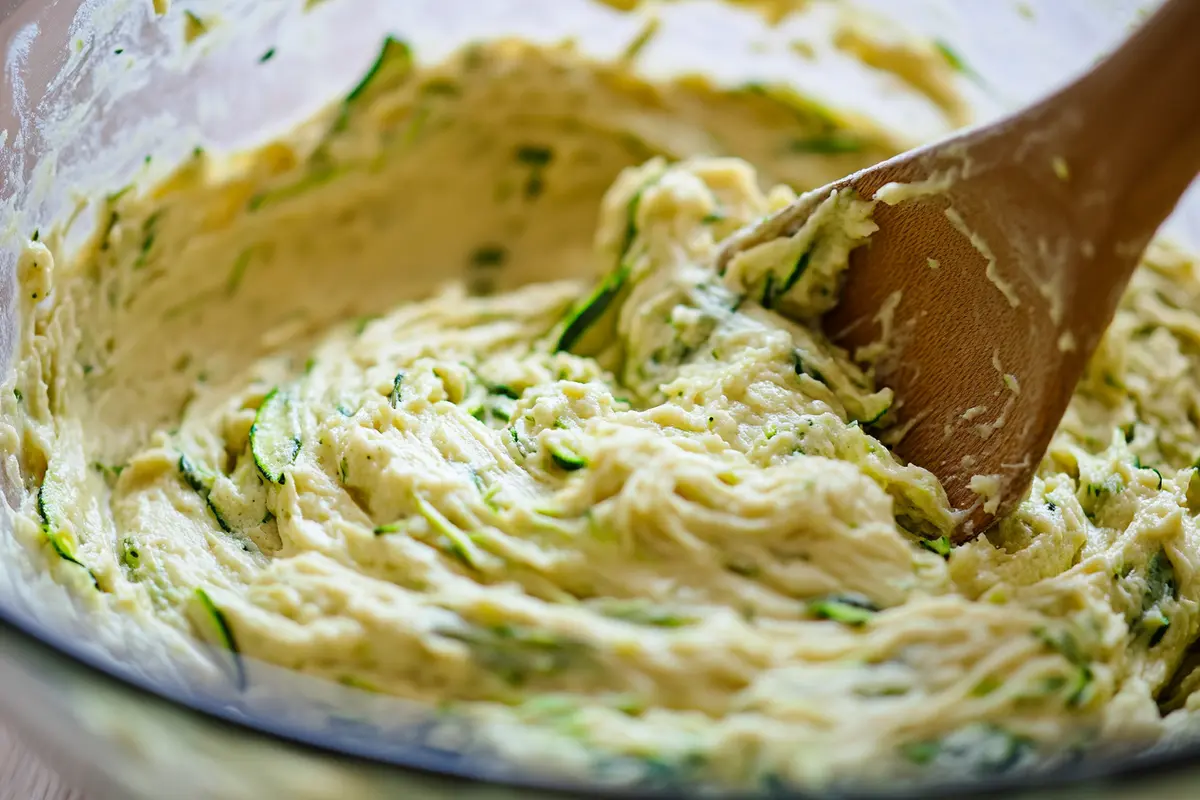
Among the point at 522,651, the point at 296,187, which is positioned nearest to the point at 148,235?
the point at 296,187

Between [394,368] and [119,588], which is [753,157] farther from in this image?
[119,588]

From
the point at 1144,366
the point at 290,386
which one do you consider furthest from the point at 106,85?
the point at 1144,366

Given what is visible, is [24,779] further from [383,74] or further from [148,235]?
→ [383,74]

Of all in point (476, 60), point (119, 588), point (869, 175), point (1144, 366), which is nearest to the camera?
point (119, 588)

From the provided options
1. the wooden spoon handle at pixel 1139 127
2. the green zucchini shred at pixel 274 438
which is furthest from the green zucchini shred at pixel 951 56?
the green zucchini shred at pixel 274 438

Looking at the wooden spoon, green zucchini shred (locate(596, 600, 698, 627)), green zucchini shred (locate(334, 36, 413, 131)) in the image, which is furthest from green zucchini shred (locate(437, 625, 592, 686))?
green zucchini shred (locate(334, 36, 413, 131))

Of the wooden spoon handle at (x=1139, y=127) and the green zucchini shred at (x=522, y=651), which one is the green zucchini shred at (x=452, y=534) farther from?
the wooden spoon handle at (x=1139, y=127)
